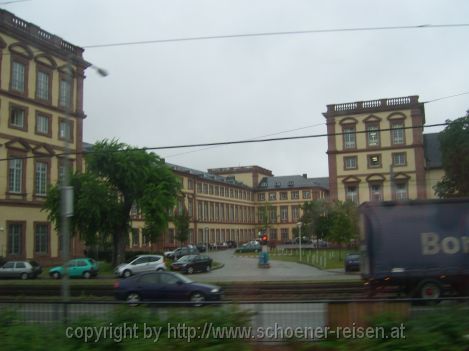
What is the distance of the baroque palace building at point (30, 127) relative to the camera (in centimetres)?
4584

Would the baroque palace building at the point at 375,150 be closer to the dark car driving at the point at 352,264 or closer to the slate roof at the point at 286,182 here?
the dark car driving at the point at 352,264

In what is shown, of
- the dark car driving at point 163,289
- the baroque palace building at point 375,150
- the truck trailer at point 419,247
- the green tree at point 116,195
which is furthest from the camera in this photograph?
the baroque palace building at point 375,150

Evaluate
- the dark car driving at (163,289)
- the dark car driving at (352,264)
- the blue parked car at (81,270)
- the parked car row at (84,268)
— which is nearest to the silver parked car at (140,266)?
the parked car row at (84,268)

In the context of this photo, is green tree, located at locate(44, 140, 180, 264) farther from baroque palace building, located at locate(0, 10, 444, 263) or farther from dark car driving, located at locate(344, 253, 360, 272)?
dark car driving, located at locate(344, 253, 360, 272)

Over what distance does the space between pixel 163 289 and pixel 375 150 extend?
51.0 meters

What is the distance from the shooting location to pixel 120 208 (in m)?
44.5

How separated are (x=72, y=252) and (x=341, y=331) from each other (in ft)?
155

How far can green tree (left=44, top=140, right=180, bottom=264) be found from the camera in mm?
42719

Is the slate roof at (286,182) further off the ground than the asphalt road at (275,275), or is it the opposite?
the slate roof at (286,182)

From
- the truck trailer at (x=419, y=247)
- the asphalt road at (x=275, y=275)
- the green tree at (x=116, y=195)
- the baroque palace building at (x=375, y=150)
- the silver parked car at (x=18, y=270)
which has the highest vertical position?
the baroque palace building at (x=375, y=150)

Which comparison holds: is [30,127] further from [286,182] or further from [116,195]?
[286,182]

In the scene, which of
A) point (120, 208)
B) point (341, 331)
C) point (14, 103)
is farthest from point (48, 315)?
point (14, 103)

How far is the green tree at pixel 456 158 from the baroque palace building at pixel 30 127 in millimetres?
38585

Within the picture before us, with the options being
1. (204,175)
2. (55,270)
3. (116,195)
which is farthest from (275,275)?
(204,175)
